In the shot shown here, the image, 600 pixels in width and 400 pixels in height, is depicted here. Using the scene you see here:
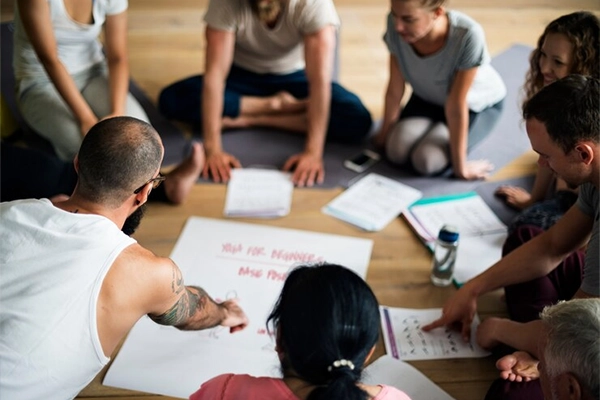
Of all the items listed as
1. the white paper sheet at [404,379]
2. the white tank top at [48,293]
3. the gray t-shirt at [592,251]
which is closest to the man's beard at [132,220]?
the white tank top at [48,293]

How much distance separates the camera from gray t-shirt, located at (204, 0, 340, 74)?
217 cm

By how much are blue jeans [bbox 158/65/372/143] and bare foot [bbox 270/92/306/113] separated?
0.04 metres

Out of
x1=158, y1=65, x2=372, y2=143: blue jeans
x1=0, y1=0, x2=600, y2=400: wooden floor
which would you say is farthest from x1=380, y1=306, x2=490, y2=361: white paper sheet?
x1=158, y1=65, x2=372, y2=143: blue jeans

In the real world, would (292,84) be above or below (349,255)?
above

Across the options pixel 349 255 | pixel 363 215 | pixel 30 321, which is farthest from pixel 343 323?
pixel 363 215

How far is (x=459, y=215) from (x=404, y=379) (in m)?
0.71

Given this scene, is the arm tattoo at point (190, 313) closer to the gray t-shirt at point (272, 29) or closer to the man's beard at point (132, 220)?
the man's beard at point (132, 220)

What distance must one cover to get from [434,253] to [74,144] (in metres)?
1.19

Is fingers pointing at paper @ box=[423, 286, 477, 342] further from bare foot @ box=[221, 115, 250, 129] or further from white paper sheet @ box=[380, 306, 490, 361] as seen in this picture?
bare foot @ box=[221, 115, 250, 129]

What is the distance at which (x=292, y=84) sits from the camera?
252cm

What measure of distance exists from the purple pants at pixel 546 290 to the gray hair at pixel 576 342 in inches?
21.7

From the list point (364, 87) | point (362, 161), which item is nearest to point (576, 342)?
point (362, 161)

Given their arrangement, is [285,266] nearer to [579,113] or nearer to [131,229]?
[131,229]

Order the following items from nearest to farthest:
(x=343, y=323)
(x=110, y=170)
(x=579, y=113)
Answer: (x=343, y=323), (x=110, y=170), (x=579, y=113)
